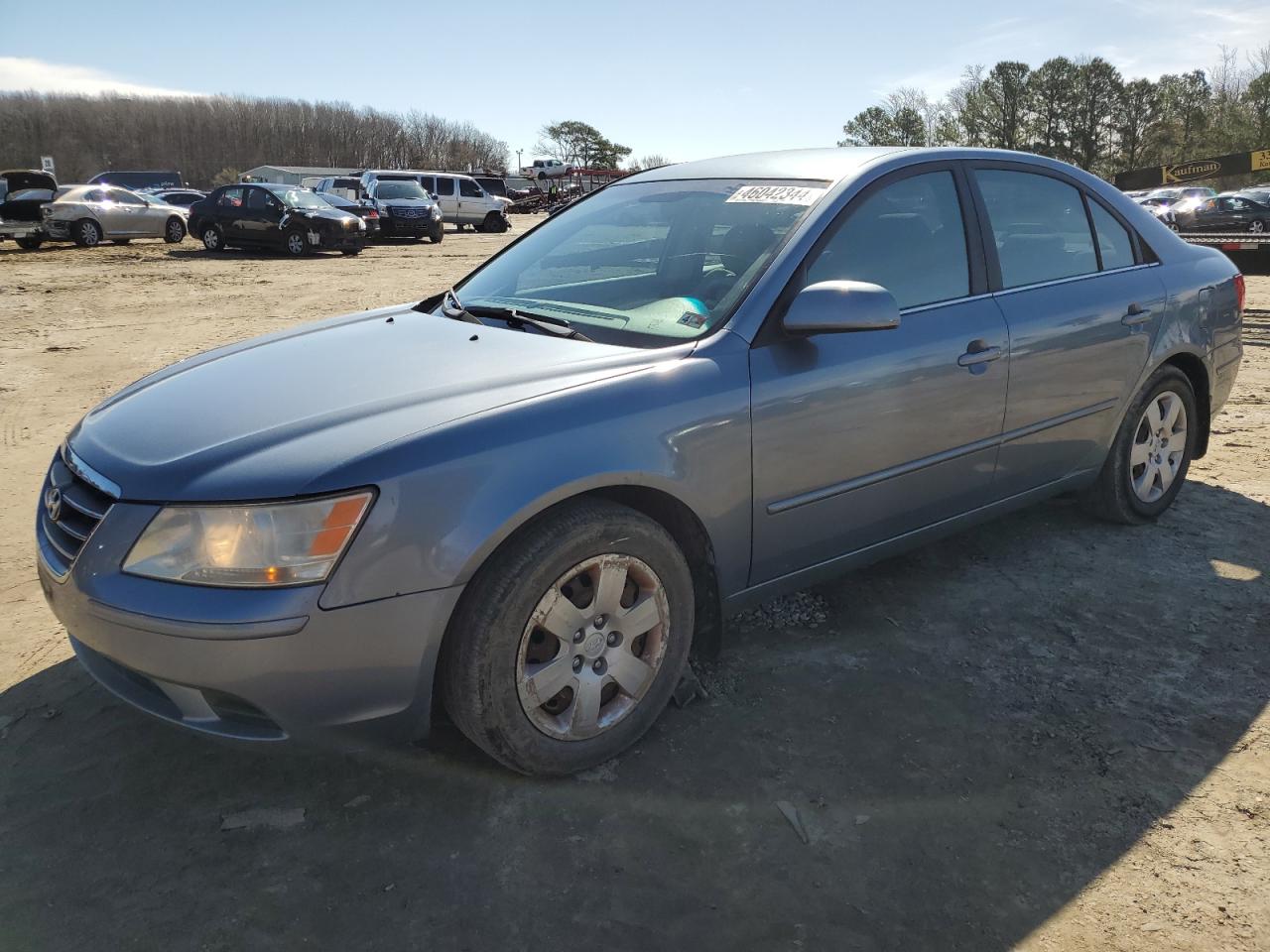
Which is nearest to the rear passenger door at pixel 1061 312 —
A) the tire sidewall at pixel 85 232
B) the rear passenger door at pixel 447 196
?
the tire sidewall at pixel 85 232

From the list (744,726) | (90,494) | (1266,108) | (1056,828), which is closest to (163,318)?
(90,494)

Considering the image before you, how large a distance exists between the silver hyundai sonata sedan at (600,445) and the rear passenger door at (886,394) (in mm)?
12

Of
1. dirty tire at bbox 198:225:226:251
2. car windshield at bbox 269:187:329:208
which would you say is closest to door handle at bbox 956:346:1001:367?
car windshield at bbox 269:187:329:208

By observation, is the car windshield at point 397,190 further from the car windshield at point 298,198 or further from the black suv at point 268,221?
the black suv at point 268,221

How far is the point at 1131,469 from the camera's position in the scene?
4.00 meters

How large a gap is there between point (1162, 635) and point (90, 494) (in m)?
3.36

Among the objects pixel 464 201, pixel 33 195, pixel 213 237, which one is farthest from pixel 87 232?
pixel 464 201

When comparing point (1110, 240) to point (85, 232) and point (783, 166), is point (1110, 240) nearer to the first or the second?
point (783, 166)

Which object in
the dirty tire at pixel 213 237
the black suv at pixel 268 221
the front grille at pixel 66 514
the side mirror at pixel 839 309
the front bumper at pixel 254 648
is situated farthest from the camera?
the dirty tire at pixel 213 237

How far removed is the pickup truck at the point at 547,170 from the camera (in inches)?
2395

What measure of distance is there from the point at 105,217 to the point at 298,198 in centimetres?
489

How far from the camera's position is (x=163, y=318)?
10.9 m

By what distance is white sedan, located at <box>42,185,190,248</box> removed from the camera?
2061 cm

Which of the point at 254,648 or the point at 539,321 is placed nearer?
the point at 254,648
